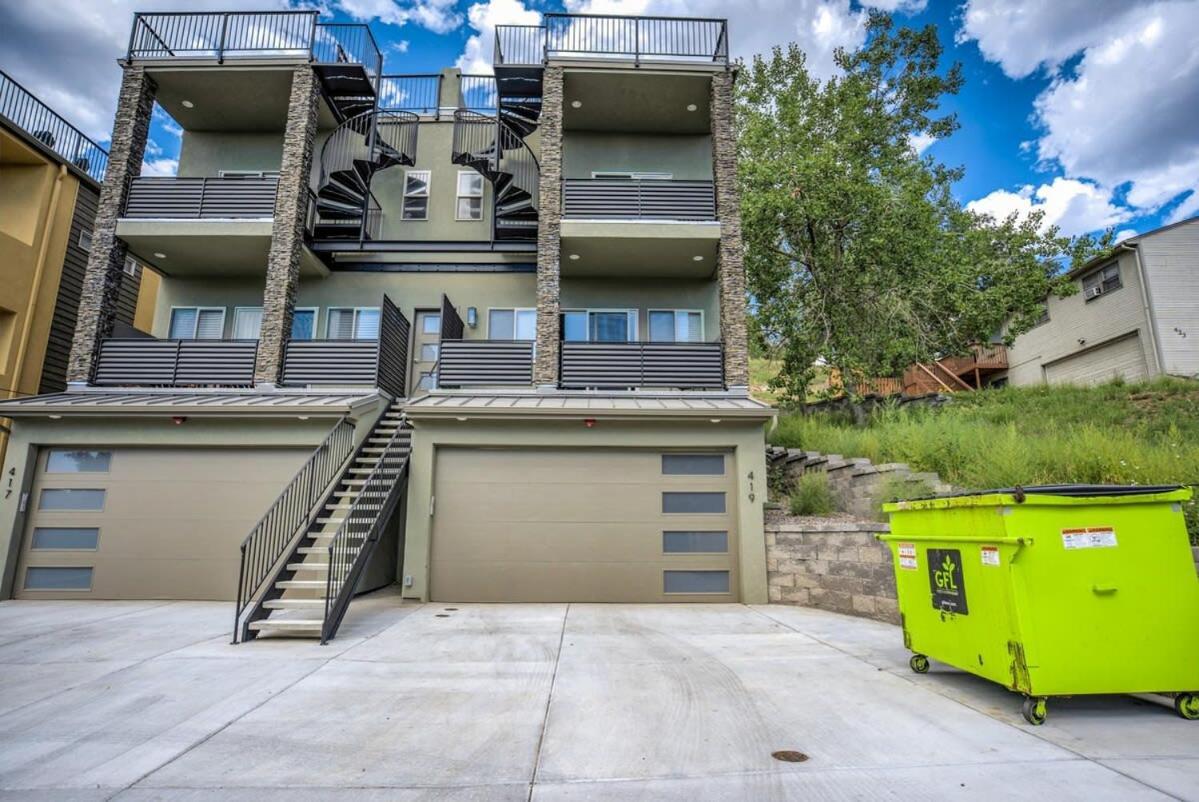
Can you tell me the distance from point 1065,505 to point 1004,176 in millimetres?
27736

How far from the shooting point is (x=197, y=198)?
36.3 ft

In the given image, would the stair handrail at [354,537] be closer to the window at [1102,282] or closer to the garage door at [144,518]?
the garage door at [144,518]

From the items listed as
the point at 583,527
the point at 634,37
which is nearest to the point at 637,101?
the point at 634,37

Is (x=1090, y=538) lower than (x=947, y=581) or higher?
higher

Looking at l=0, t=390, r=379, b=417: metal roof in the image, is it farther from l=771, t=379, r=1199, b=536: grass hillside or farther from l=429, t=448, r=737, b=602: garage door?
l=771, t=379, r=1199, b=536: grass hillside

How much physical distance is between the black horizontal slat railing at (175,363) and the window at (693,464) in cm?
783

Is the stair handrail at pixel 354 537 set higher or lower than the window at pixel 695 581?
higher

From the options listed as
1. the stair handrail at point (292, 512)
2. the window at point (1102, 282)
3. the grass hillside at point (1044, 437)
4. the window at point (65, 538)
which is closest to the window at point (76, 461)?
the window at point (65, 538)

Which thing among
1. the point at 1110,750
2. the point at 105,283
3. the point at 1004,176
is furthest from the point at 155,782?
A: the point at 1004,176

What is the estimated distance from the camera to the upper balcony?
1120 cm

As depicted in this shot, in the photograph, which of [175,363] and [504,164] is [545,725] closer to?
[175,363]

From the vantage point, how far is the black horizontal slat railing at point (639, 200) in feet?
36.1

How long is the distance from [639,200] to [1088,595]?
9.48 m

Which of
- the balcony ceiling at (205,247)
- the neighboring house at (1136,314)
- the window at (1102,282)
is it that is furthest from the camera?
the window at (1102,282)
